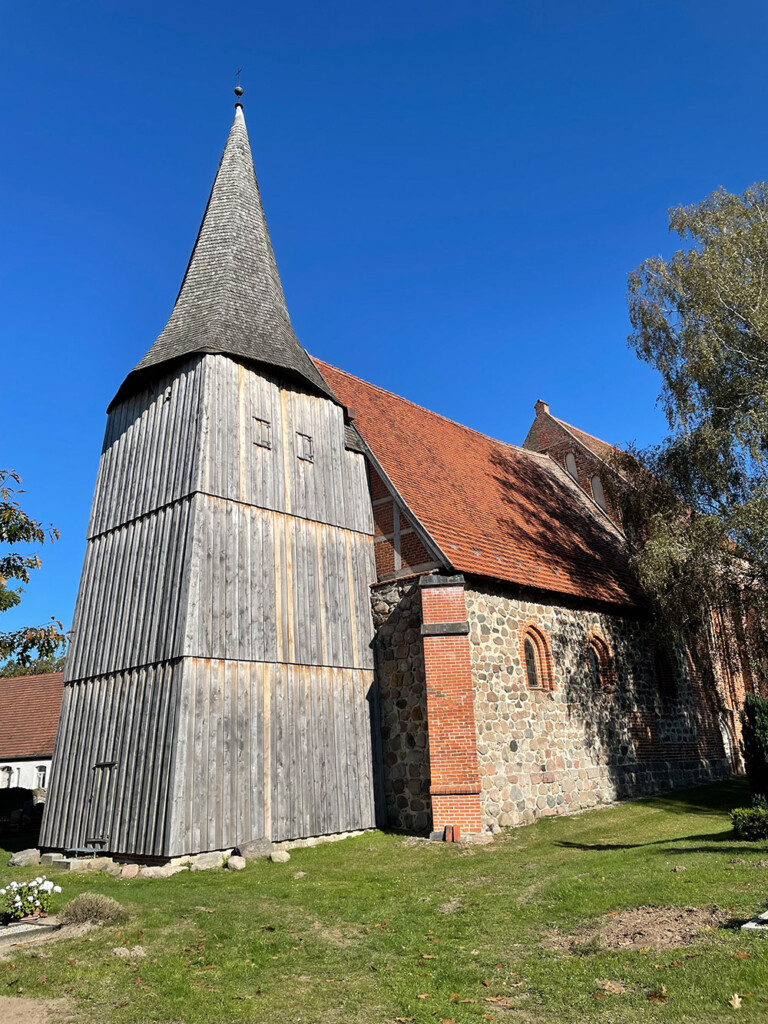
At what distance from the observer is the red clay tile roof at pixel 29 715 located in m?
25.0

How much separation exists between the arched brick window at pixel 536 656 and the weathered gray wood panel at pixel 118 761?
701cm

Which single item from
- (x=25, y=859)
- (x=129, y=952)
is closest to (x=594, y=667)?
(x=25, y=859)

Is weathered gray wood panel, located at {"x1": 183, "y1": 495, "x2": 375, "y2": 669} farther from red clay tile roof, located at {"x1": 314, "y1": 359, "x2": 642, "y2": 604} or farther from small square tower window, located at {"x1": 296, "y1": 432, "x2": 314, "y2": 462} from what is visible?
red clay tile roof, located at {"x1": 314, "y1": 359, "x2": 642, "y2": 604}

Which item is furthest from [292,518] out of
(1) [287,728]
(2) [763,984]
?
(2) [763,984]

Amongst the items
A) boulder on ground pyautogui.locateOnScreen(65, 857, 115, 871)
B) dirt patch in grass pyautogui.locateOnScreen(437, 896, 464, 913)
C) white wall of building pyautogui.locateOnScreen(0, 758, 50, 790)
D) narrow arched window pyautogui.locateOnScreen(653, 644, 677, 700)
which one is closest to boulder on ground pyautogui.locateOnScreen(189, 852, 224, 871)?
boulder on ground pyautogui.locateOnScreen(65, 857, 115, 871)

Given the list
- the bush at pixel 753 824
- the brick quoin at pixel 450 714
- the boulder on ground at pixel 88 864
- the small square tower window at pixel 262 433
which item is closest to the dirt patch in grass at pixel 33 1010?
the boulder on ground at pixel 88 864

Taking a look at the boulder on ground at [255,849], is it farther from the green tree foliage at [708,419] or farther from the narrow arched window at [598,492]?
the narrow arched window at [598,492]

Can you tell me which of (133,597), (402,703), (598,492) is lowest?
(402,703)

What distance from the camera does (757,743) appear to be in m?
11.1

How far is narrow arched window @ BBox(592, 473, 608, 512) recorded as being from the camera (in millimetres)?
22122

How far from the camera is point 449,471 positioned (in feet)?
58.2

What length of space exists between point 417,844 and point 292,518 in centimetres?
617

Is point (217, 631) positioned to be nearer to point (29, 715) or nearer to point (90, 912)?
point (90, 912)

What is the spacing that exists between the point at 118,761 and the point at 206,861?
2.33 metres
